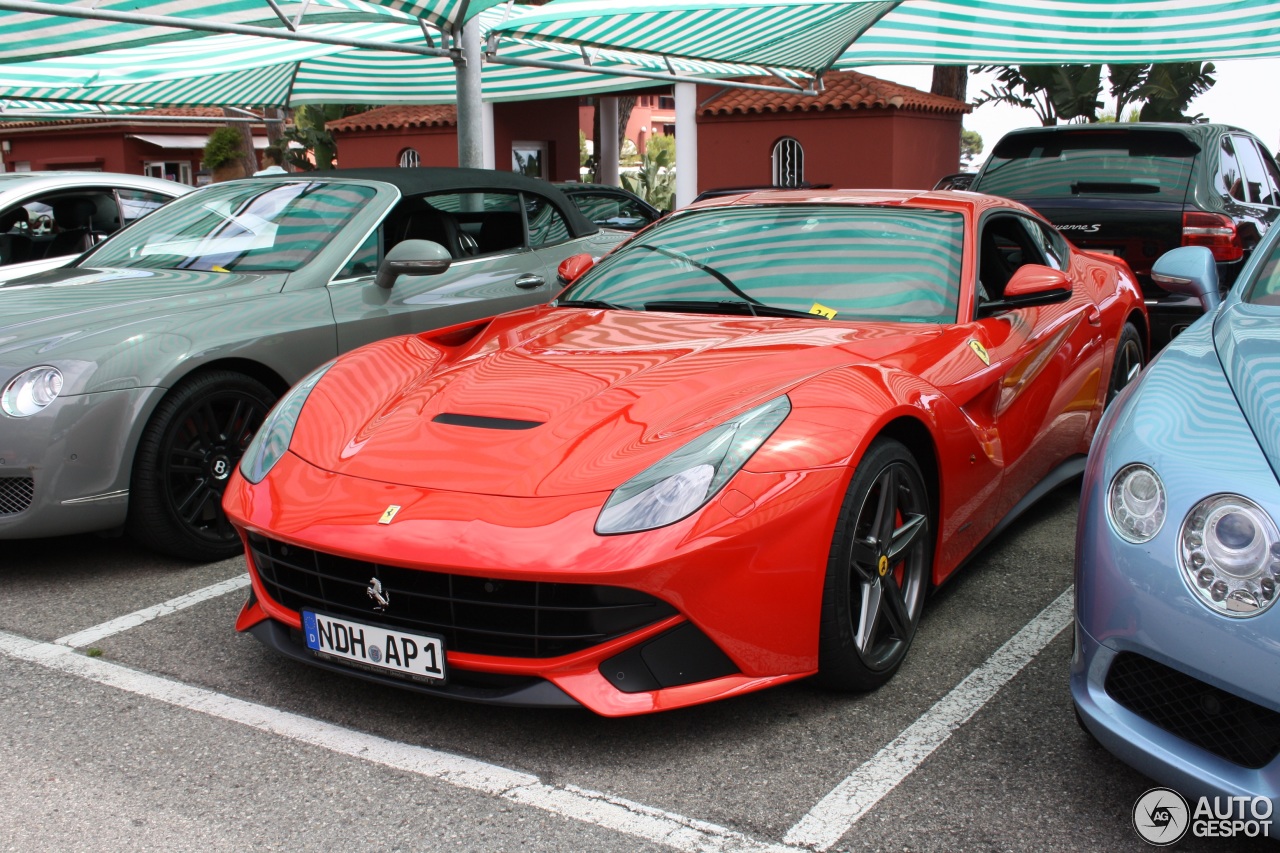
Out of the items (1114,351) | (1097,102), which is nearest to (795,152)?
(1097,102)

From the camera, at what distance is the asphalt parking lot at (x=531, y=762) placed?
7.96ft

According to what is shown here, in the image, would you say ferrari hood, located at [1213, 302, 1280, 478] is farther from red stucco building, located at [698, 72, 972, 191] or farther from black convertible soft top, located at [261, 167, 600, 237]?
red stucco building, located at [698, 72, 972, 191]

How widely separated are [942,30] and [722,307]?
8.00 meters

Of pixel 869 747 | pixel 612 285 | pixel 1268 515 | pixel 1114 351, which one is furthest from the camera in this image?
pixel 1114 351

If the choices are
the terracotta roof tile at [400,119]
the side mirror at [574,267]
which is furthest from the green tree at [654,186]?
the side mirror at [574,267]

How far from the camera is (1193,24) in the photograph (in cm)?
982

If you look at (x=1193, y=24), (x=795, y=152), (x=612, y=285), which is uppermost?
(x=1193, y=24)

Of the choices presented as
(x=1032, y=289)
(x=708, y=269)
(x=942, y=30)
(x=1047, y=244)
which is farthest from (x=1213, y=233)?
(x=942, y=30)

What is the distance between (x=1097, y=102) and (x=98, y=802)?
2256 centimetres

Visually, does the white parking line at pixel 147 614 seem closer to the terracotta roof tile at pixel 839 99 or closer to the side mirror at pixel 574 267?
the side mirror at pixel 574 267

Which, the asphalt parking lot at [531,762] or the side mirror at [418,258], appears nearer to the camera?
the asphalt parking lot at [531,762]

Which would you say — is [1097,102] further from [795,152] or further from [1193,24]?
[1193,24]

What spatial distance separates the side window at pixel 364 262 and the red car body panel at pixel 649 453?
113 centimetres

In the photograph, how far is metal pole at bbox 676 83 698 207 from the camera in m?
20.6
